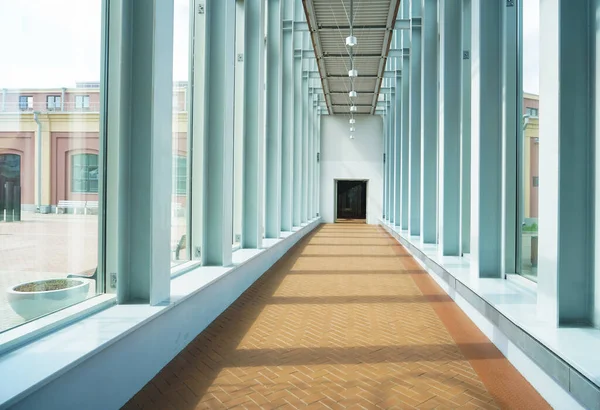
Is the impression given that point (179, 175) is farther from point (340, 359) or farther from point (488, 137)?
point (488, 137)

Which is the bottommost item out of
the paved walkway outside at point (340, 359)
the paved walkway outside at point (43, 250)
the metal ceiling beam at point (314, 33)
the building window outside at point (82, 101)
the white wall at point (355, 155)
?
the paved walkway outside at point (340, 359)

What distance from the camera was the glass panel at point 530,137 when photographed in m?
5.36

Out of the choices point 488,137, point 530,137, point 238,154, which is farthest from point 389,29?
point 530,137

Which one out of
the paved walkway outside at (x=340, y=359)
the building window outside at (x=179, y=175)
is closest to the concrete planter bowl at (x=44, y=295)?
the paved walkway outside at (x=340, y=359)

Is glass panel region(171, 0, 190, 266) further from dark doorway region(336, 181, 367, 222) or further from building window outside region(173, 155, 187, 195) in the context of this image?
dark doorway region(336, 181, 367, 222)

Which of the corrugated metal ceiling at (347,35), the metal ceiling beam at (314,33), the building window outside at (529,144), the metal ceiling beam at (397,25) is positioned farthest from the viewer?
the metal ceiling beam at (397,25)

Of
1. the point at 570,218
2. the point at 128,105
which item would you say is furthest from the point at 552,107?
the point at 128,105

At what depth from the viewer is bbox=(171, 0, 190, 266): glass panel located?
5.68 m

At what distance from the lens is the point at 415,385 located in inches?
139

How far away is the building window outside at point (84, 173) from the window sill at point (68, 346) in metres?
0.97

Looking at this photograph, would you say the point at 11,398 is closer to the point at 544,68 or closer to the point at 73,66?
the point at 73,66

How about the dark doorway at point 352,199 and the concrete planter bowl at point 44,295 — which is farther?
the dark doorway at point 352,199

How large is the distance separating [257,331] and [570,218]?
303 centimetres

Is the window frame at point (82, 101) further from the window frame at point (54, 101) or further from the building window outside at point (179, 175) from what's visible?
the building window outside at point (179, 175)
